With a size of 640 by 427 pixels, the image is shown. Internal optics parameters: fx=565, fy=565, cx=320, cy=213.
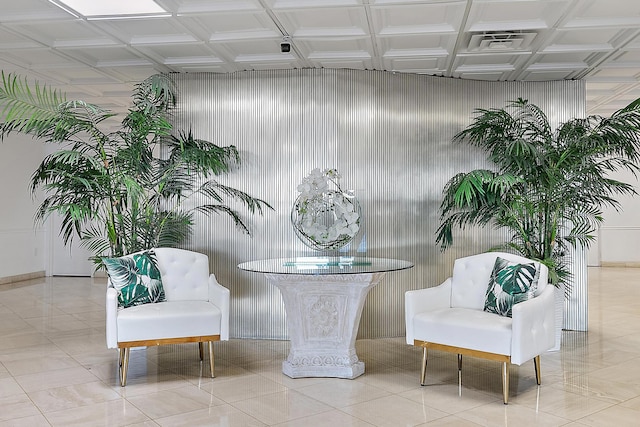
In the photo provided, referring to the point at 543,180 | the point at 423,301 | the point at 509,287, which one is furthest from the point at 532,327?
the point at 543,180

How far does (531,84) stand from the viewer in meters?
6.13

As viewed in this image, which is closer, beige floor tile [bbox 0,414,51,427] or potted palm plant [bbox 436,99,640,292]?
beige floor tile [bbox 0,414,51,427]

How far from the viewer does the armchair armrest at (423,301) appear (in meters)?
4.21

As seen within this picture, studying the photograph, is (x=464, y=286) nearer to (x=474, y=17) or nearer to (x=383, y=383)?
(x=383, y=383)

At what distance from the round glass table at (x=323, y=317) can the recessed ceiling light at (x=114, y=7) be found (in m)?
2.03

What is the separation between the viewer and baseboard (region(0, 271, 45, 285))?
9.45 meters

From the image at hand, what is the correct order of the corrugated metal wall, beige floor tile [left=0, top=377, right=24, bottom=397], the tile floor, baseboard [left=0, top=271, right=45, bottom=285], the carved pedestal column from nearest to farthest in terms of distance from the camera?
the tile floor < beige floor tile [left=0, top=377, right=24, bottom=397] < the carved pedestal column < the corrugated metal wall < baseboard [left=0, top=271, right=45, bottom=285]

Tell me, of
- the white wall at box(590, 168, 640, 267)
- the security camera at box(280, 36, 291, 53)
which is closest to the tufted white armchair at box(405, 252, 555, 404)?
the security camera at box(280, 36, 291, 53)

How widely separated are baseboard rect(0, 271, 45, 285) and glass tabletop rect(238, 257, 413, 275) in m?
6.86

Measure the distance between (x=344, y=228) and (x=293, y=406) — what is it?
5.45 ft

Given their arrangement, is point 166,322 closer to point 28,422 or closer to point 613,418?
point 28,422

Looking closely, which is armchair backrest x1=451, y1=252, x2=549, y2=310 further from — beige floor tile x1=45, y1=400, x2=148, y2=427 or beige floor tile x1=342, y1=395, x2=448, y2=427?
beige floor tile x1=45, y1=400, x2=148, y2=427

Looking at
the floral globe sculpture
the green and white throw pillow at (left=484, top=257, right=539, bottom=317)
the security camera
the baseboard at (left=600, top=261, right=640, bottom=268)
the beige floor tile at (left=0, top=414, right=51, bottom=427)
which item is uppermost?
the security camera

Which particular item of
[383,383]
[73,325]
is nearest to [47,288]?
[73,325]
